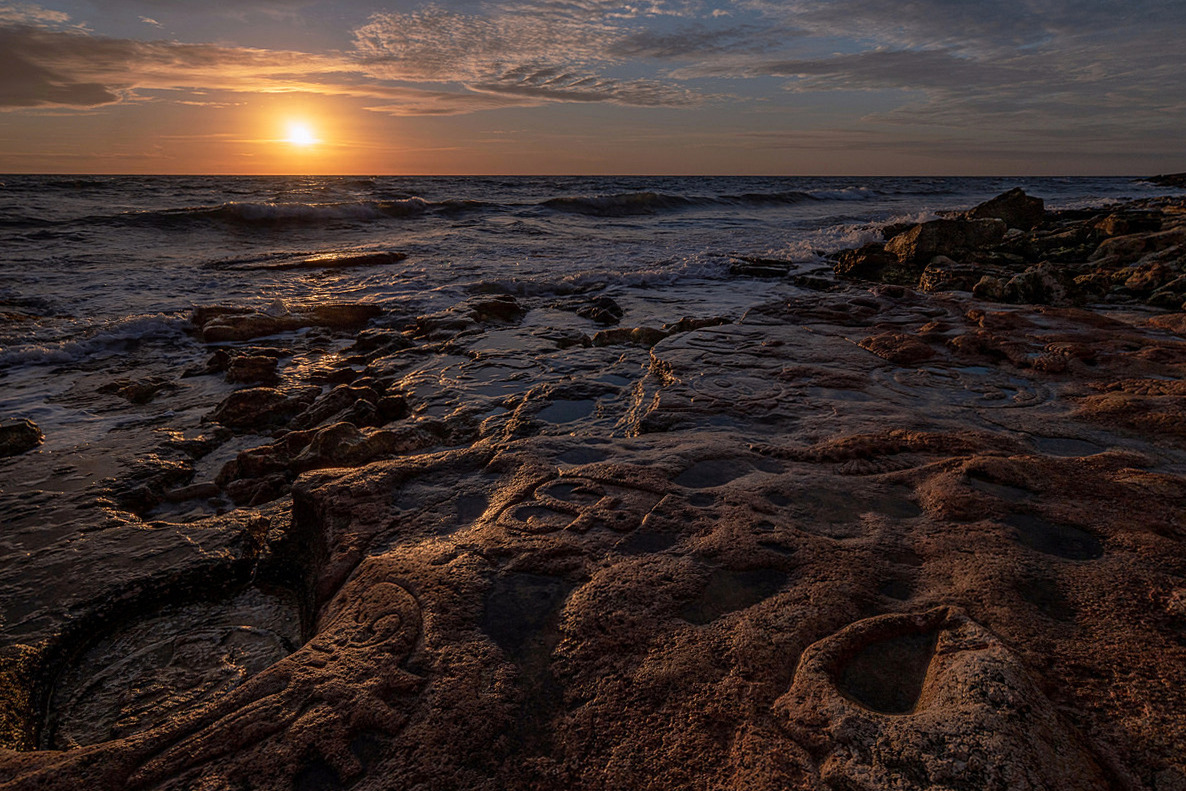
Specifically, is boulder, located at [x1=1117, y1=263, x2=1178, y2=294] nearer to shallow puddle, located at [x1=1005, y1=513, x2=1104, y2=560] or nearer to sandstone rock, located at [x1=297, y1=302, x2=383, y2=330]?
shallow puddle, located at [x1=1005, y1=513, x2=1104, y2=560]

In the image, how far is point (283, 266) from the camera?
10414 millimetres

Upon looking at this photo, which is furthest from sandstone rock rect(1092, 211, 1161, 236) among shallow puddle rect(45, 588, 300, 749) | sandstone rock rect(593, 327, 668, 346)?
shallow puddle rect(45, 588, 300, 749)

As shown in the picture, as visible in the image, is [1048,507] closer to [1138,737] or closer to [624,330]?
[1138,737]

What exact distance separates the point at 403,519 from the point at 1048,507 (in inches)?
103

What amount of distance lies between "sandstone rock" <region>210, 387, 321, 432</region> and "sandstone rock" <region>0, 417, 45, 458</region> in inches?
37.3

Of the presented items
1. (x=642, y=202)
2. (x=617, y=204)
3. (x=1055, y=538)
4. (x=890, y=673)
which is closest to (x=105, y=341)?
(x=890, y=673)

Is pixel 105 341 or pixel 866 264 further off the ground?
pixel 866 264

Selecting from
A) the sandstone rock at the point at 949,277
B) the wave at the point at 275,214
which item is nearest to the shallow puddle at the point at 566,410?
the sandstone rock at the point at 949,277

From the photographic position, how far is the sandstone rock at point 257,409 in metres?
4.05

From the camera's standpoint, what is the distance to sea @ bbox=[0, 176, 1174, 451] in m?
5.80

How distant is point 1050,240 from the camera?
11.5 metres

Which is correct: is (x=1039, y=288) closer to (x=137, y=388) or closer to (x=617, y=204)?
(x=137, y=388)

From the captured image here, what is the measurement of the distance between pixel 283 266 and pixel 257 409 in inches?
293

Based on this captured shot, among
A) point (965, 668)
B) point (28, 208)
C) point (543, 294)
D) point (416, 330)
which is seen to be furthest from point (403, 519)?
point (28, 208)
